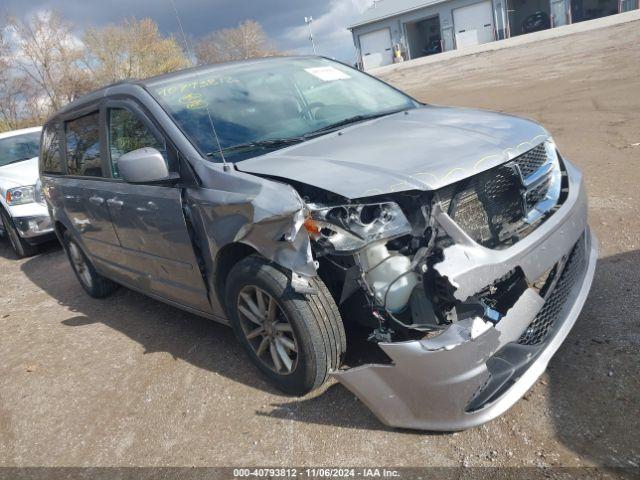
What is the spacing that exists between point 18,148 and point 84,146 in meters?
5.69

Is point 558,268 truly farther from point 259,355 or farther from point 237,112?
point 237,112

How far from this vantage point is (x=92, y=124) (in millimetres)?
4289

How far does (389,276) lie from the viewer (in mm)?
2518

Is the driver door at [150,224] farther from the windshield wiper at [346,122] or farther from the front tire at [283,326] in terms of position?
the windshield wiper at [346,122]

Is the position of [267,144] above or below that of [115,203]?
above

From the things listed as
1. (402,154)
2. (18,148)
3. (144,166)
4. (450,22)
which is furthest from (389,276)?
(450,22)

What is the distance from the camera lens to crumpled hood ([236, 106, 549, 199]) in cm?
250

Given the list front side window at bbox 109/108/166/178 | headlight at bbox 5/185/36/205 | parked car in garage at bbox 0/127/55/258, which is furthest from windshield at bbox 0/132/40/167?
front side window at bbox 109/108/166/178

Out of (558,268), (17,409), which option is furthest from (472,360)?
(17,409)

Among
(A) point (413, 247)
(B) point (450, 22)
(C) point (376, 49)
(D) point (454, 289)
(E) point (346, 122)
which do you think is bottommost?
(D) point (454, 289)

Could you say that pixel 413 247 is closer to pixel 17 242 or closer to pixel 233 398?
pixel 233 398

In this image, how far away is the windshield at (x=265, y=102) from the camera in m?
3.30

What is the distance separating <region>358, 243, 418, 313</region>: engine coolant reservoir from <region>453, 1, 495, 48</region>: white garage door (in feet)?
133

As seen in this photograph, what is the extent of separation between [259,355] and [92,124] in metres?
2.46
